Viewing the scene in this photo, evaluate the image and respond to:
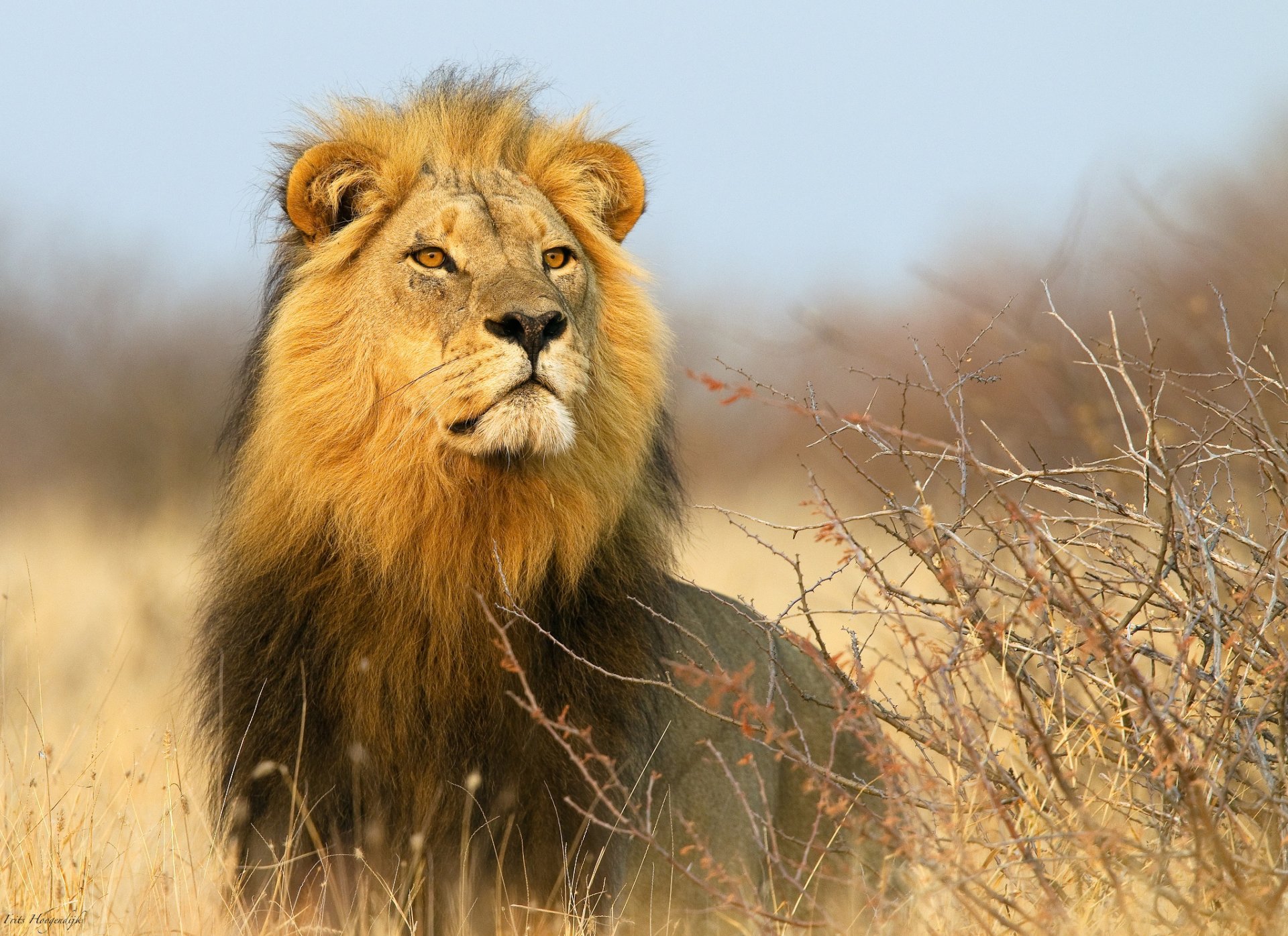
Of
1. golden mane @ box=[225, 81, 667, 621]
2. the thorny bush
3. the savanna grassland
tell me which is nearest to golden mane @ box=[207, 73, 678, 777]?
golden mane @ box=[225, 81, 667, 621]

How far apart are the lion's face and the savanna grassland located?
412mm

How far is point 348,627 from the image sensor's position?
165 inches

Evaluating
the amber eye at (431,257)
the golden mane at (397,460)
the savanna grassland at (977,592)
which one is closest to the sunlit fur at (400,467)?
the golden mane at (397,460)

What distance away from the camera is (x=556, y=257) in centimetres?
446

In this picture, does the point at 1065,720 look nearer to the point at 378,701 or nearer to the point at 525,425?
the point at 525,425

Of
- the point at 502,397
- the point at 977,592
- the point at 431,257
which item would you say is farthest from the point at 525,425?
the point at 977,592

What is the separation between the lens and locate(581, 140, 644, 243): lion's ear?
482 centimetres

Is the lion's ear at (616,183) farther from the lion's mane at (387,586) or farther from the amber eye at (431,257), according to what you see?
the amber eye at (431,257)

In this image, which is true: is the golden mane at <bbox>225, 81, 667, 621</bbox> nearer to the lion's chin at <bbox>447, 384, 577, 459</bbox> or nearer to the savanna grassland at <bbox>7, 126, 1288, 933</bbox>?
the lion's chin at <bbox>447, 384, 577, 459</bbox>

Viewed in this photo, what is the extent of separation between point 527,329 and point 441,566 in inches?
30.9

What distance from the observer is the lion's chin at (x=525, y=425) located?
12.7 feet

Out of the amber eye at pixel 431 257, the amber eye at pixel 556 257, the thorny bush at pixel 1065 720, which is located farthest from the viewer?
the amber eye at pixel 556 257

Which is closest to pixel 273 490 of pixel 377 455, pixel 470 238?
pixel 377 455

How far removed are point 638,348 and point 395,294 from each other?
83 centimetres
